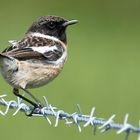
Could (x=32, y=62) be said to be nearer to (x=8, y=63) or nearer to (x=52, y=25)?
(x=8, y=63)

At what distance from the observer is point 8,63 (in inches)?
285

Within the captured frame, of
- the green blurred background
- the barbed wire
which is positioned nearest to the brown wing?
the barbed wire

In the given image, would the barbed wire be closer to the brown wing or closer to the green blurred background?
the brown wing

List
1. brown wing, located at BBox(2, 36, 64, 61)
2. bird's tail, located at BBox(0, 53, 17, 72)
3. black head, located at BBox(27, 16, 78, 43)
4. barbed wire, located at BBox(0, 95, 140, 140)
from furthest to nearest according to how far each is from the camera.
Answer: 1. black head, located at BBox(27, 16, 78, 43)
2. brown wing, located at BBox(2, 36, 64, 61)
3. bird's tail, located at BBox(0, 53, 17, 72)
4. barbed wire, located at BBox(0, 95, 140, 140)

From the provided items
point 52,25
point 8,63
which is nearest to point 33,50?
point 8,63

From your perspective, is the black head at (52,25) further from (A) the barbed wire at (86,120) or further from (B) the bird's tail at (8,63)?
(A) the barbed wire at (86,120)

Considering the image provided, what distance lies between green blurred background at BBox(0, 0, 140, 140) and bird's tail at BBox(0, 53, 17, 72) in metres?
3.01

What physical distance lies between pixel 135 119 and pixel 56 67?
315 cm

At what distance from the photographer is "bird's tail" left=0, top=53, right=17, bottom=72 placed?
23.7 ft

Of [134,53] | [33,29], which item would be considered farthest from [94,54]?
[33,29]

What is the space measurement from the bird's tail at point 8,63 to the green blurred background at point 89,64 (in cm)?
301

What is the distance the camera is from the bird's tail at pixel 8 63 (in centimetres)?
724

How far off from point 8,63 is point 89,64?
5.86m

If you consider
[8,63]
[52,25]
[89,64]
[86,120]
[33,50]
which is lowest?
[86,120]
